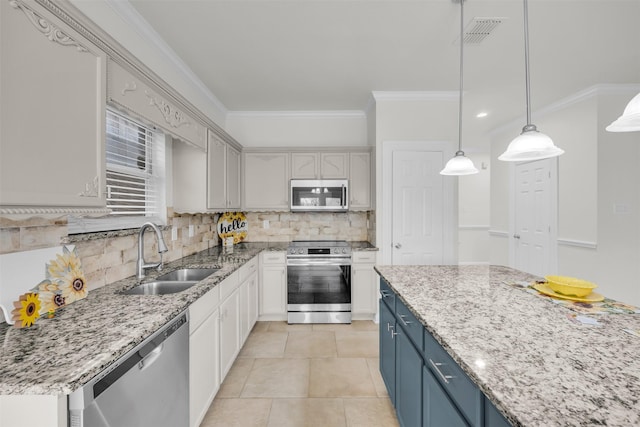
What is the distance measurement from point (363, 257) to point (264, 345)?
57.0 inches

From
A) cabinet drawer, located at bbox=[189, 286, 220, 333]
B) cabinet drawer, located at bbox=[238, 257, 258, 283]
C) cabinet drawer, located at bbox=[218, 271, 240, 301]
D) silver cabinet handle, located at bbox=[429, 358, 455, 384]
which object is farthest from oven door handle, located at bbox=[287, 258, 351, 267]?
silver cabinet handle, located at bbox=[429, 358, 455, 384]

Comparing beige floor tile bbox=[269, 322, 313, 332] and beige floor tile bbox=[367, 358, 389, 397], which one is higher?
beige floor tile bbox=[269, 322, 313, 332]

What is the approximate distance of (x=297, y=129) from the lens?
3910 mm

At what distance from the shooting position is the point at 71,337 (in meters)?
1.03

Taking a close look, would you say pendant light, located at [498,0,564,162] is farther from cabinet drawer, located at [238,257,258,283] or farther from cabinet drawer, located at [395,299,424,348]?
cabinet drawer, located at [238,257,258,283]

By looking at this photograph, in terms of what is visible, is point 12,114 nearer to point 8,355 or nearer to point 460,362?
point 8,355

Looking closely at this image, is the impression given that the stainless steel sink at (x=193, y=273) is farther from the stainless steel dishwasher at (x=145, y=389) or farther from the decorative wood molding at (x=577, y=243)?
the decorative wood molding at (x=577, y=243)

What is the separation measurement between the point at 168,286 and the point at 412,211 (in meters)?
2.65

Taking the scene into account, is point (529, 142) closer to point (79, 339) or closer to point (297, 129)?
point (79, 339)

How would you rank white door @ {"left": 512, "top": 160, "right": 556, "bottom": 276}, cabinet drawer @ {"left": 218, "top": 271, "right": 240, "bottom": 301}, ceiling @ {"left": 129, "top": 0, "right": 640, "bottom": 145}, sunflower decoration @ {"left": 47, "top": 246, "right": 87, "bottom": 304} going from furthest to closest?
white door @ {"left": 512, "top": 160, "right": 556, "bottom": 276}, cabinet drawer @ {"left": 218, "top": 271, "right": 240, "bottom": 301}, ceiling @ {"left": 129, "top": 0, "right": 640, "bottom": 145}, sunflower decoration @ {"left": 47, "top": 246, "right": 87, "bottom": 304}

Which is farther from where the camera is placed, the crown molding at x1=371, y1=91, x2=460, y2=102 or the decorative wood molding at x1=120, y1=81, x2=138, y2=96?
the crown molding at x1=371, y1=91, x2=460, y2=102

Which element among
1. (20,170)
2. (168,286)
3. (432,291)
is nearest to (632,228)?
(432,291)

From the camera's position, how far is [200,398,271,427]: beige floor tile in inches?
71.1

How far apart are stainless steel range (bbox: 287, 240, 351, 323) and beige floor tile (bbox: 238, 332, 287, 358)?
0.33 m
